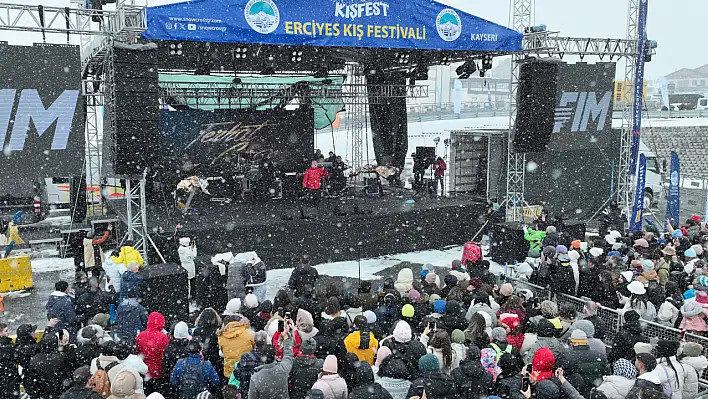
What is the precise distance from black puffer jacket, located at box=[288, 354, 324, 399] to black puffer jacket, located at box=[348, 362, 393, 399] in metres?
0.32

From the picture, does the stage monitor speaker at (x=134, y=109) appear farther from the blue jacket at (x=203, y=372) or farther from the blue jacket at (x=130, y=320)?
the blue jacket at (x=203, y=372)

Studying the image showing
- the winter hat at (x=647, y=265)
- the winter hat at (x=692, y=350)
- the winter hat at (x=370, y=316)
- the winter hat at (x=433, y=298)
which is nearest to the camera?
the winter hat at (x=692, y=350)

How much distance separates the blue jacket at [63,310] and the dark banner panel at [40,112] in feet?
13.1

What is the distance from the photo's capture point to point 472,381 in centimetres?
412

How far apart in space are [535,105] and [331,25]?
15.8ft

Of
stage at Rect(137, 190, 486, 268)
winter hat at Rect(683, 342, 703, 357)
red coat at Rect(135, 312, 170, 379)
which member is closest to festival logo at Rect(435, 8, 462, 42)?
stage at Rect(137, 190, 486, 268)

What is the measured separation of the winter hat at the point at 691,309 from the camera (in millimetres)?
5836

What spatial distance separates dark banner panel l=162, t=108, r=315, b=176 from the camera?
15.9 metres

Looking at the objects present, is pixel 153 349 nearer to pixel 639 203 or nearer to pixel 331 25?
pixel 331 25

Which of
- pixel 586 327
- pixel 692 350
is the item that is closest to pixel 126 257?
pixel 586 327

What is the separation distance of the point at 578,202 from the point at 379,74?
687 centimetres

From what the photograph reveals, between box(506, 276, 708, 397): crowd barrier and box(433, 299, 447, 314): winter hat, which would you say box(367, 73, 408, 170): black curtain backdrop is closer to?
box(506, 276, 708, 397): crowd barrier

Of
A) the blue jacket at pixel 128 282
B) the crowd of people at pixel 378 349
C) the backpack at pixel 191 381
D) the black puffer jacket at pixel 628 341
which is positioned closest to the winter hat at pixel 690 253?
the crowd of people at pixel 378 349

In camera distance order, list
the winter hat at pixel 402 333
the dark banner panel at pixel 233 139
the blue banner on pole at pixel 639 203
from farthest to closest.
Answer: the dark banner panel at pixel 233 139, the blue banner on pole at pixel 639 203, the winter hat at pixel 402 333
